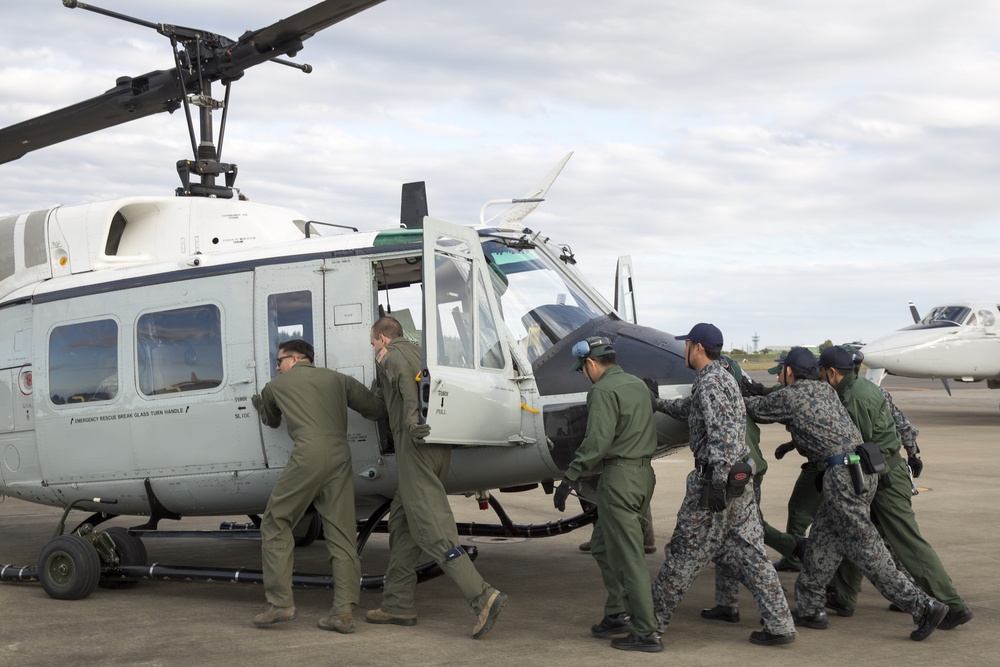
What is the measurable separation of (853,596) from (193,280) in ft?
16.4

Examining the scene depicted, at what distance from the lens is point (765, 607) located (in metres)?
5.64

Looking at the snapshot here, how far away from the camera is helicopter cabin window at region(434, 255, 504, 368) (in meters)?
6.29

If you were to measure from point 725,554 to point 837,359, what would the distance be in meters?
1.59

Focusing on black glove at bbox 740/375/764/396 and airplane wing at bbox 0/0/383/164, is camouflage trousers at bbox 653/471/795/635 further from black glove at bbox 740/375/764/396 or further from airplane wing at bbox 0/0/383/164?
airplane wing at bbox 0/0/383/164

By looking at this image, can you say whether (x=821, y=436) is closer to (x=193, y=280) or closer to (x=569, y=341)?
(x=569, y=341)

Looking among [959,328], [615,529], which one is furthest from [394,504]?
[959,328]

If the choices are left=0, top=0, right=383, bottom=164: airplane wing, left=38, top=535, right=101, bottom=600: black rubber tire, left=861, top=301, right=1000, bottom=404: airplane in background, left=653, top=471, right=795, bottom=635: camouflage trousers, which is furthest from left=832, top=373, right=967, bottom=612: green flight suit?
left=861, top=301, right=1000, bottom=404: airplane in background

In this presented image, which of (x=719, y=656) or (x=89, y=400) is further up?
(x=89, y=400)

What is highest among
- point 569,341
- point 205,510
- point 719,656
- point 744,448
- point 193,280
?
point 193,280

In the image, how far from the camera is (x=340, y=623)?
6.09 m

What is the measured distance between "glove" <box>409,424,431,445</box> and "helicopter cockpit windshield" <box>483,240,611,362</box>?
3.52 feet

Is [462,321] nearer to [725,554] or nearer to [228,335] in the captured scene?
[228,335]

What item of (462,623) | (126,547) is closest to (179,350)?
(126,547)

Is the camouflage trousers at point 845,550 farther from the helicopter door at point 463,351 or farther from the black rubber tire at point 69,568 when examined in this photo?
the black rubber tire at point 69,568
